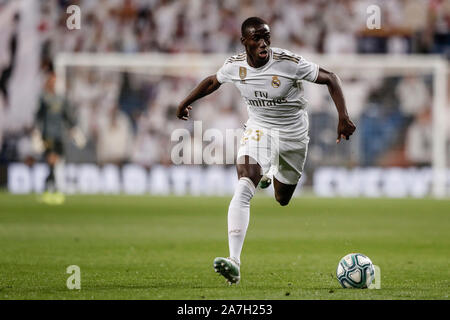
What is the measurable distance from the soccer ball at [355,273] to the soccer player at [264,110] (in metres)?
0.78

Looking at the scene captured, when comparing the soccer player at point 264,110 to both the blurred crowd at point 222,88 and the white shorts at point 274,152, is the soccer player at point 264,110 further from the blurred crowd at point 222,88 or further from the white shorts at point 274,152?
the blurred crowd at point 222,88

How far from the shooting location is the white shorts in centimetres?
755

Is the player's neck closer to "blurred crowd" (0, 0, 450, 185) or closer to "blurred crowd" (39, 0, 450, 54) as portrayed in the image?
"blurred crowd" (0, 0, 450, 185)

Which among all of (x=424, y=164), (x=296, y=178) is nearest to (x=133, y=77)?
(x=424, y=164)

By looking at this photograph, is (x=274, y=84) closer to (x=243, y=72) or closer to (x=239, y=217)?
(x=243, y=72)

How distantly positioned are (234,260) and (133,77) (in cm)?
1733

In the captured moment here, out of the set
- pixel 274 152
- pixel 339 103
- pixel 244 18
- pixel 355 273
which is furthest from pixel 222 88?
pixel 355 273

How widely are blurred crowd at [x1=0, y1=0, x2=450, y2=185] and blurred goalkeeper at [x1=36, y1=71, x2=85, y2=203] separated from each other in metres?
3.63

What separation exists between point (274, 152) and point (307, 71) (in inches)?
32.9

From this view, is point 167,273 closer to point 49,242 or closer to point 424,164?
point 49,242

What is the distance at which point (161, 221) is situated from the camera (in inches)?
557

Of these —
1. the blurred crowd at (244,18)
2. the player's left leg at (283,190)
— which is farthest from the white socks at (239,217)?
the blurred crowd at (244,18)

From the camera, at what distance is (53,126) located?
1773 cm

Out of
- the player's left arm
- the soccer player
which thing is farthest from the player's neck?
the player's left arm
